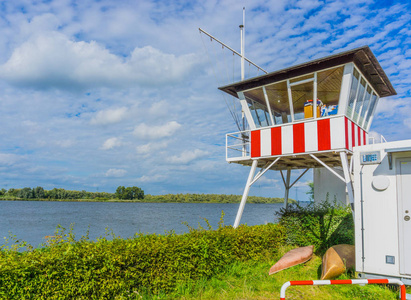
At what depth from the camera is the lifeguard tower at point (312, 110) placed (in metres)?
12.0

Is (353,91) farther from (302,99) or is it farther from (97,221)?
(97,221)

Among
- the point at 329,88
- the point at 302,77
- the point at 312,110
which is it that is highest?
the point at 302,77

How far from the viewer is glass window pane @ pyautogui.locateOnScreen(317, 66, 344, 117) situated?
12.7 m

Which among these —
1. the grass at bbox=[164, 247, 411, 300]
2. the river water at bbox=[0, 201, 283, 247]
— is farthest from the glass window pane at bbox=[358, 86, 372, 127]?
the grass at bbox=[164, 247, 411, 300]

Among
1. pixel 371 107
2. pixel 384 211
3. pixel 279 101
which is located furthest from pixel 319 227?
pixel 371 107

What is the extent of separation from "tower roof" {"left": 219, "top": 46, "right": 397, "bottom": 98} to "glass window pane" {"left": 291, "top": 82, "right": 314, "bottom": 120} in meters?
0.64

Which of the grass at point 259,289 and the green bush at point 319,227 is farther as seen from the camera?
the green bush at point 319,227

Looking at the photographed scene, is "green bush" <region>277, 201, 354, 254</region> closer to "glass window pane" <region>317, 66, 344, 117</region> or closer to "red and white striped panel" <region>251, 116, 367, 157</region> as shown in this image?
"red and white striped panel" <region>251, 116, 367, 157</region>

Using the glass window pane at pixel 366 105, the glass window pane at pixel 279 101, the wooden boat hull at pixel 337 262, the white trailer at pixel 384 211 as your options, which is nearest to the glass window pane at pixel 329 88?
the glass window pane at pixel 366 105

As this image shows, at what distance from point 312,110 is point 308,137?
1.29 meters

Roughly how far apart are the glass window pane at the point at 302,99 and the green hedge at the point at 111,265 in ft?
22.3

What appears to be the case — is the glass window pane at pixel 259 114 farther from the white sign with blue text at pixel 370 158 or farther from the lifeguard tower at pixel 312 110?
the white sign with blue text at pixel 370 158

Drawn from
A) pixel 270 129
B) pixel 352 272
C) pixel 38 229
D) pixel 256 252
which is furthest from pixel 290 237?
pixel 38 229

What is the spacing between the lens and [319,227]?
40.8 feet
